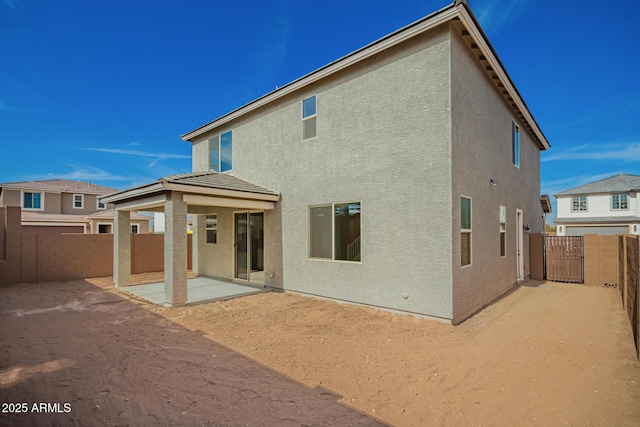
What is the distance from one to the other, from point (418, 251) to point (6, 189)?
102 ft

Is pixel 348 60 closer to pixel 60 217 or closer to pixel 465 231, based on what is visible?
pixel 465 231

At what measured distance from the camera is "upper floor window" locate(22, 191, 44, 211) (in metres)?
23.7

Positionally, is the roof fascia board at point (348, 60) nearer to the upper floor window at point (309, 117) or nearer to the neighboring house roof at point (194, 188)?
the upper floor window at point (309, 117)

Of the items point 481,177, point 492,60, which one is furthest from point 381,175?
point 492,60

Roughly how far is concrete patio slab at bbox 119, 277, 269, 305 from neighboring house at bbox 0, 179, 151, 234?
17.1 meters

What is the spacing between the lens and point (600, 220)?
29.7 m

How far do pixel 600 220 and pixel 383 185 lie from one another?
3457cm

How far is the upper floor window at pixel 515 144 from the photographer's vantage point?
10.6 meters

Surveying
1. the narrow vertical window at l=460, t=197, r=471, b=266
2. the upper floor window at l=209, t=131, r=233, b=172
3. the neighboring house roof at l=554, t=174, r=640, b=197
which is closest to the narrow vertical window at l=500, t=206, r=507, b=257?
the narrow vertical window at l=460, t=197, r=471, b=266

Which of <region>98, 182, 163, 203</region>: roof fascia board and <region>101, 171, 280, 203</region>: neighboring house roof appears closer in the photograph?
<region>101, 171, 280, 203</region>: neighboring house roof

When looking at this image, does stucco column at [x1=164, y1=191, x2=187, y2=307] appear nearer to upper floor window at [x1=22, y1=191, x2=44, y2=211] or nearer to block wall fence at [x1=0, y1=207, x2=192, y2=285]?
block wall fence at [x1=0, y1=207, x2=192, y2=285]

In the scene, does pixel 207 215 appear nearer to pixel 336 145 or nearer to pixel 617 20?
pixel 336 145

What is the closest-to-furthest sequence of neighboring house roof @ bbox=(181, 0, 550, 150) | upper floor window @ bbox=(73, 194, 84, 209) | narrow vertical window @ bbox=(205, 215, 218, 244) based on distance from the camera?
neighboring house roof @ bbox=(181, 0, 550, 150), narrow vertical window @ bbox=(205, 215, 218, 244), upper floor window @ bbox=(73, 194, 84, 209)

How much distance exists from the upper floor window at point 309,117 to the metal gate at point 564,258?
34.6 ft
